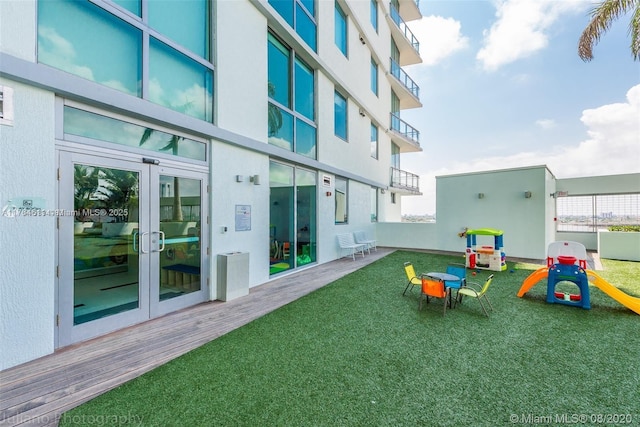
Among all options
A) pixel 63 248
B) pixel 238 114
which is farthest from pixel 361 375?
pixel 238 114

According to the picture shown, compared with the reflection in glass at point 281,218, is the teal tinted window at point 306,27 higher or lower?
higher

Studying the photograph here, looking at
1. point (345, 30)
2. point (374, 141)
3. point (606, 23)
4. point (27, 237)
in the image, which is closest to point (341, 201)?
point (374, 141)

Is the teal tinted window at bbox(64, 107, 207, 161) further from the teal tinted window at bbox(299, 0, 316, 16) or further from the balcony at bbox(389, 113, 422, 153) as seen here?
the balcony at bbox(389, 113, 422, 153)

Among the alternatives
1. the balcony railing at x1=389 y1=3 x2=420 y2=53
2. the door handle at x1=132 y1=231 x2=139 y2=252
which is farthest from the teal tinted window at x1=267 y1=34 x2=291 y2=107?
the balcony railing at x1=389 y1=3 x2=420 y2=53

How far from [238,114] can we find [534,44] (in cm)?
1386

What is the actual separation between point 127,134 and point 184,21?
244cm

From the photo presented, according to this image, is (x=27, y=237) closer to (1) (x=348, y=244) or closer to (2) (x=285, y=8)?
(2) (x=285, y=8)

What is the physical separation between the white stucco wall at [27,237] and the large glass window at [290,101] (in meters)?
4.16

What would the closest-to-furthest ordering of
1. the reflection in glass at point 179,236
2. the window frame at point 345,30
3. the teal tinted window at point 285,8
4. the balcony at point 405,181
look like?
the reflection in glass at point 179,236, the teal tinted window at point 285,8, the window frame at point 345,30, the balcony at point 405,181

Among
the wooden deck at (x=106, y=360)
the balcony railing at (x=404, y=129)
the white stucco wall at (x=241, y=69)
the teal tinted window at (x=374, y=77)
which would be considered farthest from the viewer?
the balcony railing at (x=404, y=129)

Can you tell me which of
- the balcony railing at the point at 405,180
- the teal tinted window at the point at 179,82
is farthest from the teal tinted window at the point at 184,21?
the balcony railing at the point at 405,180

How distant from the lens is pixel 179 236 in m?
4.48

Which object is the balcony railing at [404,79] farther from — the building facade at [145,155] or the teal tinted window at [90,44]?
the teal tinted window at [90,44]

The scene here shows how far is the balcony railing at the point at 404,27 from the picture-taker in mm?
15219
